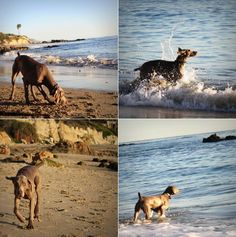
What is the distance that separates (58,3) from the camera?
3.19m

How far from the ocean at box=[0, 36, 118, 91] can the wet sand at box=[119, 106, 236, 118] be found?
14cm

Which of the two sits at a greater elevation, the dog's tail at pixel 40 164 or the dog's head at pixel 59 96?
the dog's head at pixel 59 96

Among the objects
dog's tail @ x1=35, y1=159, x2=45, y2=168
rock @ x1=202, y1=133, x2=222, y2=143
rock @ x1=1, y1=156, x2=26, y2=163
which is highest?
rock @ x1=202, y1=133, x2=222, y2=143

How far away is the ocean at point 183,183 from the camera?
127 inches

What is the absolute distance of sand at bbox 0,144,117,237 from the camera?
3.11 metres

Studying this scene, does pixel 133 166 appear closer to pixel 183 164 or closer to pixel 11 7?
pixel 183 164

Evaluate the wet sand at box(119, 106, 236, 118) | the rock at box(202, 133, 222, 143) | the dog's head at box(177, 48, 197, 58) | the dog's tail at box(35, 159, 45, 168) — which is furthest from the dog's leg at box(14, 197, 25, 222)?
the dog's head at box(177, 48, 197, 58)

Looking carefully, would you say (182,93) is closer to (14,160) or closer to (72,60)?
(72,60)

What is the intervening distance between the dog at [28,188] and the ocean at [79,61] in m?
0.50

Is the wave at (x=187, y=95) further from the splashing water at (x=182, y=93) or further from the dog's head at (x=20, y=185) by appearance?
the dog's head at (x=20, y=185)

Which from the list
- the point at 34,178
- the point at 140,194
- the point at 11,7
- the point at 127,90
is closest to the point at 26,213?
the point at 34,178

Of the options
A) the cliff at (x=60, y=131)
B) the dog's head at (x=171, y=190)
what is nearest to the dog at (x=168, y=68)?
the cliff at (x=60, y=131)

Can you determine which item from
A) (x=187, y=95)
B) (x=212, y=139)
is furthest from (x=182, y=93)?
(x=212, y=139)

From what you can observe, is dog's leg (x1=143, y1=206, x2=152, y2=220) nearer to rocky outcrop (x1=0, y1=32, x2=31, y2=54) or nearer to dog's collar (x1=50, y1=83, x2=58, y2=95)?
dog's collar (x1=50, y1=83, x2=58, y2=95)
